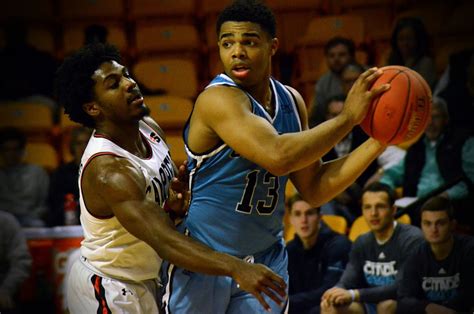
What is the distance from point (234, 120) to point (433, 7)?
5.38 metres

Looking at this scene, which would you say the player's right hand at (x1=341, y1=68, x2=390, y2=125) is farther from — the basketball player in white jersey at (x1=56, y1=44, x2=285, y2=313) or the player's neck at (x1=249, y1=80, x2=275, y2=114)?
the basketball player in white jersey at (x1=56, y1=44, x2=285, y2=313)

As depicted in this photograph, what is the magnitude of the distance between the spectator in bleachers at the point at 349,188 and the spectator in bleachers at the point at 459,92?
2.39 feet

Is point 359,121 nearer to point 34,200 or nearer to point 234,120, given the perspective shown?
point 234,120

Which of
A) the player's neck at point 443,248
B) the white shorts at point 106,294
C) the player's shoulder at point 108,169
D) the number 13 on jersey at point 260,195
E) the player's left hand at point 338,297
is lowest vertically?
the player's left hand at point 338,297

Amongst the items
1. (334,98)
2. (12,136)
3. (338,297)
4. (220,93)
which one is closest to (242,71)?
(220,93)

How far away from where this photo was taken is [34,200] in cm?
685

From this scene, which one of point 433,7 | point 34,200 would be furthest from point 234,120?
point 433,7

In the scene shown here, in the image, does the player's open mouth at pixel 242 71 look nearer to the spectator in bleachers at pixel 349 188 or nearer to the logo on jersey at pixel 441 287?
the logo on jersey at pixel 441 287

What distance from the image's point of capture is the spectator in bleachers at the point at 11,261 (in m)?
5.94

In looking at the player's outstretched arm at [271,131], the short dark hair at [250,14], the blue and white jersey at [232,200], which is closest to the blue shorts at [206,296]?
the blue and white jersey at [232,200]

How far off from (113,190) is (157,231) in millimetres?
252

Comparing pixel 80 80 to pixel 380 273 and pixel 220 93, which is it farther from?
pixel 380 273

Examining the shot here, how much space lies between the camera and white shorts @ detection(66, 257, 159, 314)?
348 cm

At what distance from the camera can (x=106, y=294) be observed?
348cm
